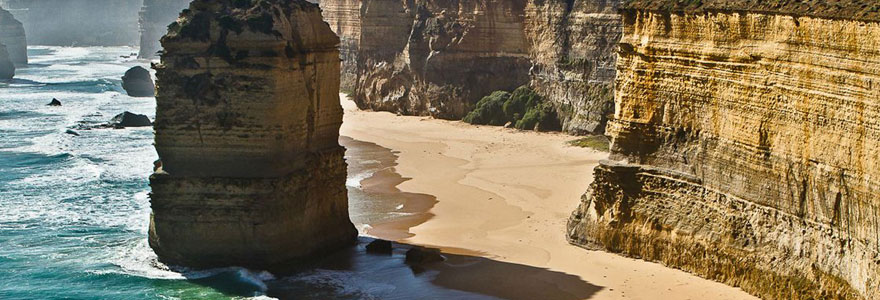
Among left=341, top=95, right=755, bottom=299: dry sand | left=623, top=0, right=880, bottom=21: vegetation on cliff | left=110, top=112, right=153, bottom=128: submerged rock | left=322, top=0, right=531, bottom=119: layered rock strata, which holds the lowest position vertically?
left=110, top=112, right=153, bottom=128: submerged rock

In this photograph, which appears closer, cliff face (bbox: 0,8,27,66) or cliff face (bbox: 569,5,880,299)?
cliff face (bbox: 569,5,880,299)

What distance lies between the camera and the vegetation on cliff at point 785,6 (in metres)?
18.5

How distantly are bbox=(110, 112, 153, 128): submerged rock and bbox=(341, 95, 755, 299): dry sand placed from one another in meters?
8.80

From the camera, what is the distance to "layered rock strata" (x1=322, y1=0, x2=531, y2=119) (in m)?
50.2

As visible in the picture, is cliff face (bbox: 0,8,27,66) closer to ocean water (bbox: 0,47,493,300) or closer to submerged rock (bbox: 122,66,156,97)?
submerged rock (bbox: 122,66,156,97)

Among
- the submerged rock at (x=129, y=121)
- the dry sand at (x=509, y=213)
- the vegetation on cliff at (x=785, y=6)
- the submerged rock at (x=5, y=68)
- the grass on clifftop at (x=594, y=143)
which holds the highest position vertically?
the vegetation on cliff at (x=785, y=6)

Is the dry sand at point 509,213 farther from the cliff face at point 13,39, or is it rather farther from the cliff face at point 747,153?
the cliff face at point 13,39

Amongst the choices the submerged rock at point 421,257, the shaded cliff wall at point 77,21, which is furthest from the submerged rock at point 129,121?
the shaded cliff wall at point 77,21

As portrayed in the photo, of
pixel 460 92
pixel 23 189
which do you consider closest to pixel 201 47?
pixel 23 189

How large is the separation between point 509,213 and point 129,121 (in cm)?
2516

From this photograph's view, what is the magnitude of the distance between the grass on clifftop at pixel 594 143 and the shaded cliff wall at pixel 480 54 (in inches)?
34.1

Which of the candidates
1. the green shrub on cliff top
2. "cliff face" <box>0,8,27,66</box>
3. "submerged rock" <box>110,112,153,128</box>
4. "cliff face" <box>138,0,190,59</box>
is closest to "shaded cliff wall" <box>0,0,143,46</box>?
"cliff face" <box>138,0,190,59</box>

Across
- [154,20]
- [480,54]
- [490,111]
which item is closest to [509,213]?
[490,111]

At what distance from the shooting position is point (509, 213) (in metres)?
30.6
